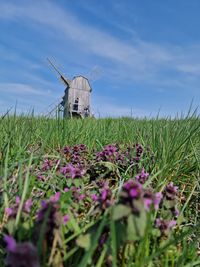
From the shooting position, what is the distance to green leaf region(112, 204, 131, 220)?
0.98 m

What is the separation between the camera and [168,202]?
1480mm

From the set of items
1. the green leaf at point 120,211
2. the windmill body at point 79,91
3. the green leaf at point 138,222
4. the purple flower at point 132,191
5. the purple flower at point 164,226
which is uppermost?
the windmill body at point 79,91

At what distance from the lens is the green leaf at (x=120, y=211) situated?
0.98m

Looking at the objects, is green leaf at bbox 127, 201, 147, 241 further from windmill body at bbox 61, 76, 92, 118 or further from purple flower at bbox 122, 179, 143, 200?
windmill body at bbox 61, 76, 92, 118

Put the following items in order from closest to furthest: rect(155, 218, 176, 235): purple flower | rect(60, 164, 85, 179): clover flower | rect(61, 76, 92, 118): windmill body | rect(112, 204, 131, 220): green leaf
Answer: rect(112, 204, 131, 220): green leaf, rect(155, 218, 176, 235): purple flower, rect(60, 164, 85, 179): clover flower, rect(61, 76, 92, 118): windmill body

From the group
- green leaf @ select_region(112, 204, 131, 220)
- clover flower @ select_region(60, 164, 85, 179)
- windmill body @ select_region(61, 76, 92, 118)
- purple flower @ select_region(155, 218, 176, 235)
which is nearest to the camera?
green leaf @ select_region(112, 204, 131, 220)

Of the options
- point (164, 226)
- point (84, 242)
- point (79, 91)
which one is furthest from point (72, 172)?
point (79, 91)

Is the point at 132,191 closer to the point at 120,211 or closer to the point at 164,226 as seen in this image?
the point at 120,211

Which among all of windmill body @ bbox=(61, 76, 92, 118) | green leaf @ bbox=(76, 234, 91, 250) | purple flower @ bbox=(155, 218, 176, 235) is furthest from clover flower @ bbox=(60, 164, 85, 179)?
windmill body @ bbox=(61, 76, 92, 118)

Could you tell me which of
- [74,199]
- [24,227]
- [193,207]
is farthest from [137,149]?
[24,227]

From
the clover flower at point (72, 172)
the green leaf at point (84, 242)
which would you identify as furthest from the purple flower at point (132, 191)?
the clover flower at point (72, 172)

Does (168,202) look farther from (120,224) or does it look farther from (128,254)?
(120,224)

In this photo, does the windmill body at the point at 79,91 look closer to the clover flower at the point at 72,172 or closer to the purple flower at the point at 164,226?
the clover flower at the point at 72,172

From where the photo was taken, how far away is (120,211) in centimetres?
99
